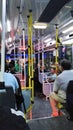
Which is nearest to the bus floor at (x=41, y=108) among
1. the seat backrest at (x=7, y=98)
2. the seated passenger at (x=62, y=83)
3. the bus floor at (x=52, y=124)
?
the seated passenger at (x=62, y=83)

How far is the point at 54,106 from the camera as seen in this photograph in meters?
4.65

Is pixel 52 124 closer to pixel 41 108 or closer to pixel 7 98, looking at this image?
pixel 7 98

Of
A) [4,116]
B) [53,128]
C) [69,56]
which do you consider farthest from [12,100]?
[69,56]

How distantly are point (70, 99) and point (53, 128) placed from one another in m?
0.55

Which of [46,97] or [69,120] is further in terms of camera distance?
[46,97]

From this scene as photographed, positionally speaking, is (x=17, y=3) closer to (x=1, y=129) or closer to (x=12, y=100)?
(x=12, y=100)

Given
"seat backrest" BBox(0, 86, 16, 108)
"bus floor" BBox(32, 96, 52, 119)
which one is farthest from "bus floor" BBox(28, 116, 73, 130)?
"bus floor" BBox(32, 96, 52, 119)

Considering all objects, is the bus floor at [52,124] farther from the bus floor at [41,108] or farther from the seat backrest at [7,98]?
the bus floor at [41,108]

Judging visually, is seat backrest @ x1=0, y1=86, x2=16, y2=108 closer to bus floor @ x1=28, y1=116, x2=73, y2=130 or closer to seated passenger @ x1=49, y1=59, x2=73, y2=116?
bus floor @ x1=28, y1=116, x2=73, y2=130

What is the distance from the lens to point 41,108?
19.9 ft

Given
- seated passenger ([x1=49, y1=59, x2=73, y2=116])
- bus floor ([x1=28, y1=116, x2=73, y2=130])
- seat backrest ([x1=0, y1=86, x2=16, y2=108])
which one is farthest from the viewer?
seated passenger ([x1=49, y1=59, x2=73, y2=116])

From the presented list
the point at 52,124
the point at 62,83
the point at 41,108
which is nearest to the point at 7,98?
the point at 52,124

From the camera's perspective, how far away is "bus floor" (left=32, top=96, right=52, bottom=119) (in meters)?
5.38

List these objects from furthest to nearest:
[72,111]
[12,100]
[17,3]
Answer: [17,3] → [72,111] → [12,100]
